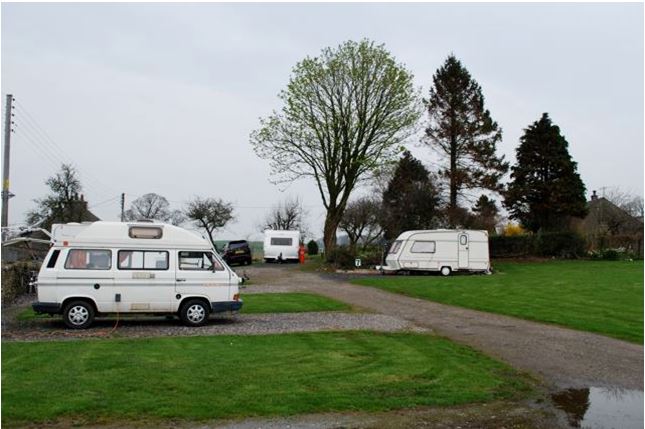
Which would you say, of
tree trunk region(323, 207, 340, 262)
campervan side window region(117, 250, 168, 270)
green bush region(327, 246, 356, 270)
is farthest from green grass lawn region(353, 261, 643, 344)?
tree trunk region(323, 207, 340, 262)

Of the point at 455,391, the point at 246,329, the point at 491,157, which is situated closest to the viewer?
the point at 455,391

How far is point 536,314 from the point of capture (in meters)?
17.2

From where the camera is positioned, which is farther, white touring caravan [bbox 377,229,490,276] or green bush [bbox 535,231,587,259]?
green bush [bbox 535,231,587,259]

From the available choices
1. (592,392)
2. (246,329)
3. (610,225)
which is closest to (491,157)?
(610,225)

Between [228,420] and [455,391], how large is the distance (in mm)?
3179

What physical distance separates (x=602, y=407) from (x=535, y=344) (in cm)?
476

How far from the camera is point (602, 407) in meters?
7.86

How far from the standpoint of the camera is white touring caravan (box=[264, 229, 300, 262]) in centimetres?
4872

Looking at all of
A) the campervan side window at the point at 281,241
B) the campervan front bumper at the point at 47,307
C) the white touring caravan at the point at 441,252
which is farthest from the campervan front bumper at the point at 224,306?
the campervan side window at the point at 281,241

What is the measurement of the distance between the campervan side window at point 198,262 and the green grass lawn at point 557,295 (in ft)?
A: 28.5

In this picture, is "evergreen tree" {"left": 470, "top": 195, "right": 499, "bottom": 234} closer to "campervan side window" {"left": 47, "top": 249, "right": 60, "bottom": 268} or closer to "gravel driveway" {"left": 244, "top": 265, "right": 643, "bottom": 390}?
"gravel driveway" {"left": 244, "top": 265, "right": 643, "bottom": 390}

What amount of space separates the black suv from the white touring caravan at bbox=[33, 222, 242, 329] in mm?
29407

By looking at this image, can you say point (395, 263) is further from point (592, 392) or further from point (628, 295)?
point (592, 392)

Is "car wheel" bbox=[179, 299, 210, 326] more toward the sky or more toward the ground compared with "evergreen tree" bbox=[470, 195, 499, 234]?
more toward the ground
